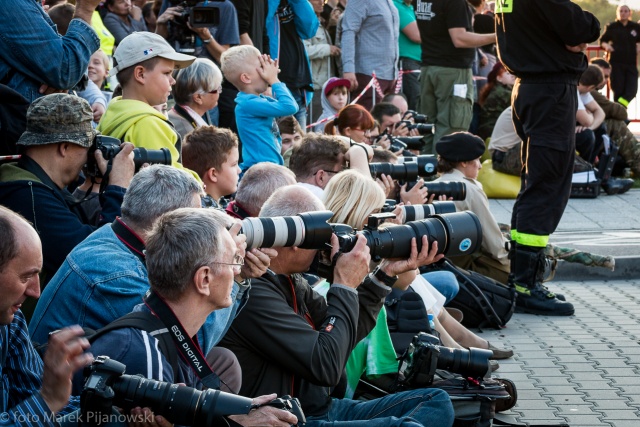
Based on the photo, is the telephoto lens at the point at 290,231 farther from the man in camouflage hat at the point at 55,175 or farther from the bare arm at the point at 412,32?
the bare arm at the point at 412,32

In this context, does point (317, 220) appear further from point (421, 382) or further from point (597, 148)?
point (597, 148)

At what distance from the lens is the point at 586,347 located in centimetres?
655

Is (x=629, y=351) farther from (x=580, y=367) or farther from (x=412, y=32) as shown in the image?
(x=412, y=32)

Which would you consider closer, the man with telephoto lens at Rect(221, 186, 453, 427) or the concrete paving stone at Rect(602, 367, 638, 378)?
the man with telephoto lens at Rect(221, 186, 453, 427)

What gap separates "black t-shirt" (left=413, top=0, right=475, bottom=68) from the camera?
39.7ft

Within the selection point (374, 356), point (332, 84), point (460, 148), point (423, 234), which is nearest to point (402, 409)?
point (374, 356)

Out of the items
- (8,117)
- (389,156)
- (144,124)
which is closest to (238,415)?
(8,117)

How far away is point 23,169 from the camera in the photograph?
182 inches

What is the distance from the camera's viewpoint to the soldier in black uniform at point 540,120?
7.32 metres

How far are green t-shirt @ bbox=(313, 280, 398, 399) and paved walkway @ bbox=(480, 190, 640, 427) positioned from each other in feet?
2.82

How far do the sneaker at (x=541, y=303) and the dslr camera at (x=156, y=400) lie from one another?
488cm

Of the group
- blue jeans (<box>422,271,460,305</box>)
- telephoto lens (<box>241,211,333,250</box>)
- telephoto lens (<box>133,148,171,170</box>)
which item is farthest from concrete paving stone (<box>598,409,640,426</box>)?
telephoto lens (<box>133,148,171,170</box>)

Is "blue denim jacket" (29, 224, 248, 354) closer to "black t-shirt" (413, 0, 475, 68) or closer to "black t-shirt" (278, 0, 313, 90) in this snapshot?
"black t-shirt" (278, 0, 313, 90)

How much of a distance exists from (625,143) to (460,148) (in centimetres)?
667
